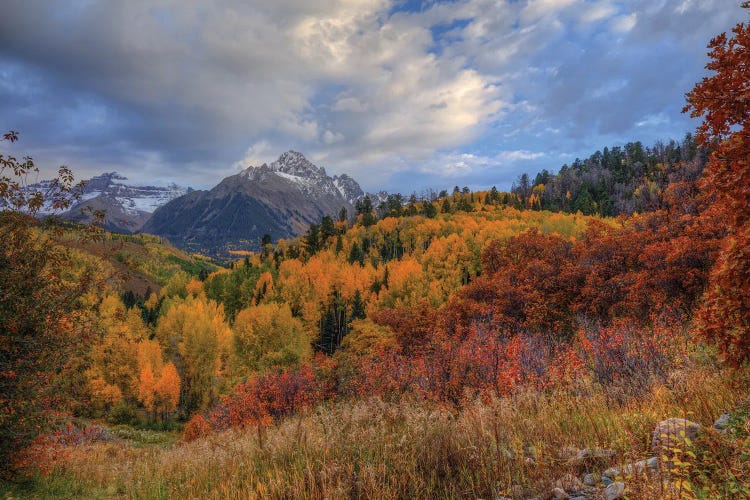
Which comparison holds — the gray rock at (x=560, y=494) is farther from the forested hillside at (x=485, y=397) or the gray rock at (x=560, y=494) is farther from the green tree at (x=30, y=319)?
the green tree at (x=30, y=319)

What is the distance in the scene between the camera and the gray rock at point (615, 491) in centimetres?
390

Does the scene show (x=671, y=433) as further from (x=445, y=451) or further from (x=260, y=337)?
(x=260, y=337)

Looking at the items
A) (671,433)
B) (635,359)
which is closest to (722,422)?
(671,433)

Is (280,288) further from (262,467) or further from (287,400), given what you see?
(262,467)

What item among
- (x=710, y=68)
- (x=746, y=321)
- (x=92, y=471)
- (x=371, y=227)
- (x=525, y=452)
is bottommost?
(x=92, y=471)

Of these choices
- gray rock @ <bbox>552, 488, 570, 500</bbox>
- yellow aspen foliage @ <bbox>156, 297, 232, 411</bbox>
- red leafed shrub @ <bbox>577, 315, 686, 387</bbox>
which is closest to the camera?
gray rock @ <bbox>552, 488, 570, 500</bbox>

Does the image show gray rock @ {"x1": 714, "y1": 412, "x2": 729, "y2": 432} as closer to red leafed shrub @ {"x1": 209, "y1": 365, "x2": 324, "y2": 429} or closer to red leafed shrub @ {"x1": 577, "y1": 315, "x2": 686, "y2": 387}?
red leafed shrub @ {"x1": 577, "y1": 315, "x2": 686, "y2": 387}

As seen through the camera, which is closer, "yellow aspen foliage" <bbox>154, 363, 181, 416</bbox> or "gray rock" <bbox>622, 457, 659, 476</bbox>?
"gray rock" <bbox>622, 457, 659, 476</bbox>

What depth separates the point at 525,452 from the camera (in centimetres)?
556

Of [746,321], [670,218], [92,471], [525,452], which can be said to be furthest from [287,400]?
[670,218]

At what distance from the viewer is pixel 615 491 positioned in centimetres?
401

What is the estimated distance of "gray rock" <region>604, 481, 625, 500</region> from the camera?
12.8ft

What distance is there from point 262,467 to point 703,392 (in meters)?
7.19

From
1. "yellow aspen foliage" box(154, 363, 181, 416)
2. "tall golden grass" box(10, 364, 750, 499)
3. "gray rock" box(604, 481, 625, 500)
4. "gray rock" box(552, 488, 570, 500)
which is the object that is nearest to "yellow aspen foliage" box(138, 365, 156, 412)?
"yellow aspen foliage" box(154, 363, 181, 416)
